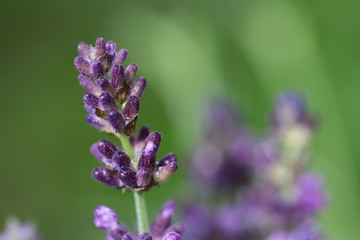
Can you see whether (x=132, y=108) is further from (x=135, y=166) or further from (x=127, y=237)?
(x=127, y=237)

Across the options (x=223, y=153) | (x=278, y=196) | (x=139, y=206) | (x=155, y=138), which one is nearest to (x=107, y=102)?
(x=155, y=138)

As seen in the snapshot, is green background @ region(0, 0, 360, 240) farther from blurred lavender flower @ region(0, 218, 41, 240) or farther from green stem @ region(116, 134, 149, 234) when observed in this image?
green stem @ region(116, 134, 149, 234)

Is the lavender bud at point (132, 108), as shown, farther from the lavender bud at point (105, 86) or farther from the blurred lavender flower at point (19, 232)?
the blurred lavender flower at point (19, 232)

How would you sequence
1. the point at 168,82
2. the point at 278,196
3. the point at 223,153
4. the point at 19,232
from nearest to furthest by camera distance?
1. the point at 19,232
2. the point at 278,196
3. the point at 223,153
4. the point at 168,82

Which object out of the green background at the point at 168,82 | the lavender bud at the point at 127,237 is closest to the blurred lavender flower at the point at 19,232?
the lavender bud at the point at 127,237

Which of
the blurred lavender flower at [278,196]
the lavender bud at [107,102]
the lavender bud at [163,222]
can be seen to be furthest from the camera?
the blurred lavender flower at [278,196]

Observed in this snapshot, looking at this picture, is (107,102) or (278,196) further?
(278,196)

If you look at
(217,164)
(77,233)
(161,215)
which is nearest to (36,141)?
(77,233)

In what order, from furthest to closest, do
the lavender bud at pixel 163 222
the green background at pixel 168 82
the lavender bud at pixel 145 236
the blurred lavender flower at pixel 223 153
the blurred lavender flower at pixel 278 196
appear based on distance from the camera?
the green background at pixel 168 82
the blurred lavender flower at pixel 223 153
the blurred lavender flower at pixel 278 196
the lavender bud at pixel 163 222
the lavender bud at pixel 145 236
